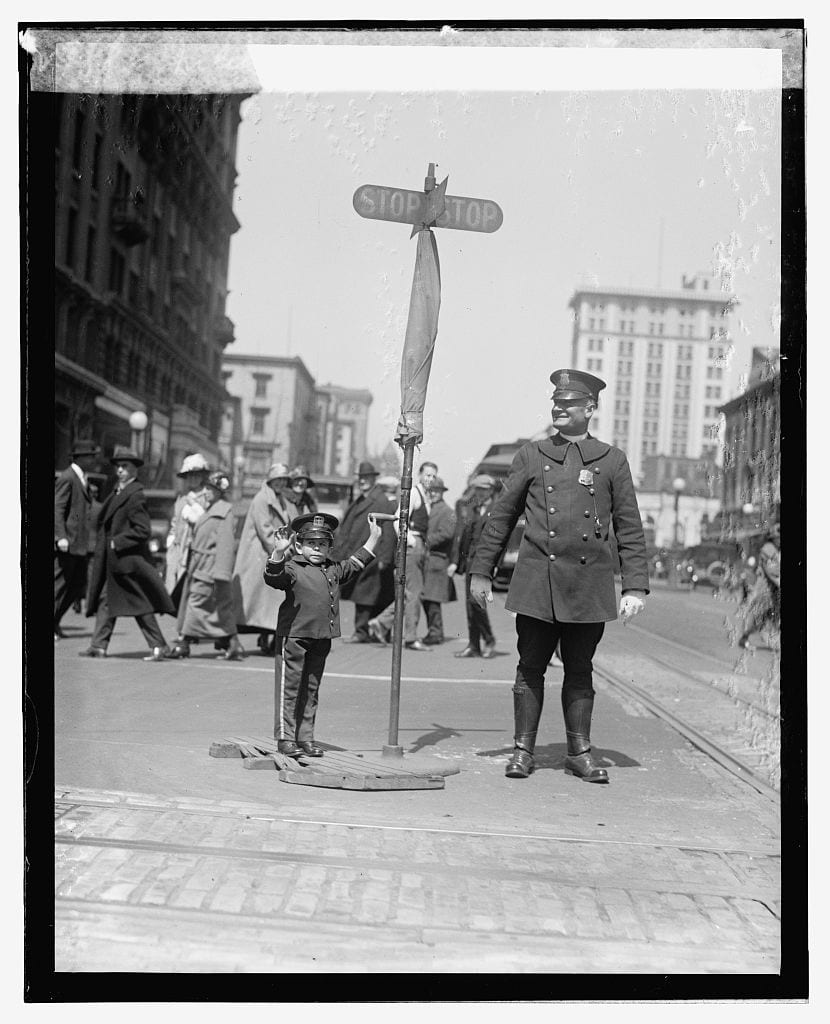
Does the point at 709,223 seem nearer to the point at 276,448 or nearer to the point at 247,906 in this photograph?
the point at 247,906

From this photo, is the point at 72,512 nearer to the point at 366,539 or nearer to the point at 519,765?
the point at 366,539

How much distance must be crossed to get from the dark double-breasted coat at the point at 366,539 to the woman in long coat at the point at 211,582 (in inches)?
54.6

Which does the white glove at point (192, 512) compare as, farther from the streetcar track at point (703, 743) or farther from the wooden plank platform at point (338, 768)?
the wooden plank platform at point (338, 768)

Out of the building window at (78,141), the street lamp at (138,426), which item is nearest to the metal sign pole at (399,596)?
the building window at (78,141)

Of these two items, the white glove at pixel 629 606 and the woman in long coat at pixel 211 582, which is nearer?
the white glove at pixel 629 606

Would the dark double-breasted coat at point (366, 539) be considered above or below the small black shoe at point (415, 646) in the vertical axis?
above

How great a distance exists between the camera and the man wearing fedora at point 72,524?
10188 mm

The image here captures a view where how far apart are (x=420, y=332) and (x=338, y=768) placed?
202 cm

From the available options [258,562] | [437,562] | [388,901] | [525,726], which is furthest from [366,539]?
[388,901]

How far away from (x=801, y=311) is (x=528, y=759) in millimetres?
2636

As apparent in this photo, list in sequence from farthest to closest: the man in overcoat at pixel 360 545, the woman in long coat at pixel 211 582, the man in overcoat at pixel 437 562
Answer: the man in overcoat at pixel 437 562, the man in overcoat at pixel 360 545, the woman in long coat at pixel 211 582

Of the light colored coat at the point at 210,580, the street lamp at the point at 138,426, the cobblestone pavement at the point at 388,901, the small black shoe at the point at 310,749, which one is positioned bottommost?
the cobblestone pavement at the point at 388,901

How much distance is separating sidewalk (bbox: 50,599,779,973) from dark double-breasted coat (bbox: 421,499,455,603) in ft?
18.7

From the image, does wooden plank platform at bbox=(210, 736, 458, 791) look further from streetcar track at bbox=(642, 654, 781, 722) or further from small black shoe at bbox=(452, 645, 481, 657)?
small black shoe at bbox=(452, 645, 481, 657)
